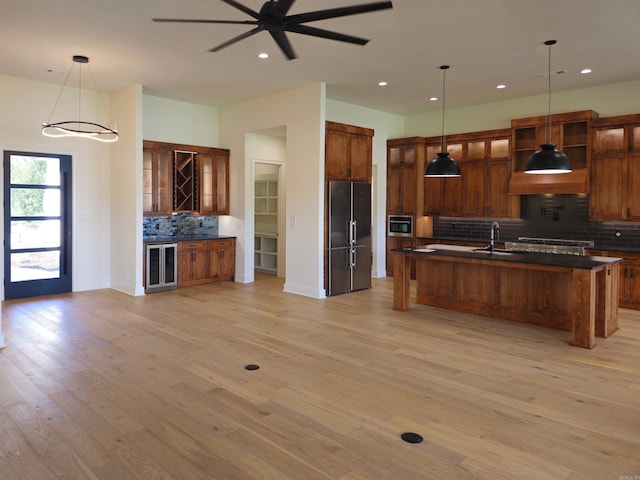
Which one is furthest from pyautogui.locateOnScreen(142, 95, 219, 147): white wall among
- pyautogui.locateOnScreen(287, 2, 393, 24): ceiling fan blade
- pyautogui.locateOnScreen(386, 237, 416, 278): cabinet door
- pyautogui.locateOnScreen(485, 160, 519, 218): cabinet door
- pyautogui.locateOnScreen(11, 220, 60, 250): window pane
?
pyautogui.locateOnScreen(287, 2, 393, 24): ceiling fan blade

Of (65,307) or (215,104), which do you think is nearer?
(65,307)

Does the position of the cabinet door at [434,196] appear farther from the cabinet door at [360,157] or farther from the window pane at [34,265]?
the window pane at [34,265]

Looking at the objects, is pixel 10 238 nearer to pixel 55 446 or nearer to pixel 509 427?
pixel 55 446

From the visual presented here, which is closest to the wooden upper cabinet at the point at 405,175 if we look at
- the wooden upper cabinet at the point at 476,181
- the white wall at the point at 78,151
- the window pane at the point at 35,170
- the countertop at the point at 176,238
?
the wooden upper cabinet at the point at 476,181

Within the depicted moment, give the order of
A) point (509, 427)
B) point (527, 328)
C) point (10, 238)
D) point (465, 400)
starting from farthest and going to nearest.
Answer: point (10, 238)
point (527, 328)
point (465, 400)
point (509, 427)

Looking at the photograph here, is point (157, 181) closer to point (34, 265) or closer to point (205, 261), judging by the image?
point (205, 261)

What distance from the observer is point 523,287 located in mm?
5766

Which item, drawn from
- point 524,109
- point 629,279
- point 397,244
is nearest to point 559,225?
point 629,279

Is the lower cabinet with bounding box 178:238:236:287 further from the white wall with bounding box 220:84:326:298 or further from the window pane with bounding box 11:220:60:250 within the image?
the window pane with bounding box 11:220:60:250

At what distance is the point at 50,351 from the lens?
459 centimetres

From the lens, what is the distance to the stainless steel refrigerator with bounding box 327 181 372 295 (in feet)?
24.5

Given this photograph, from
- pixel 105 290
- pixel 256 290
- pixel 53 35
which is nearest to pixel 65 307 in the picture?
pixel 105 290

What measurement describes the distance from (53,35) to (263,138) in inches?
163

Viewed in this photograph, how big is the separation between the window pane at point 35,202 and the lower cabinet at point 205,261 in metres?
1.98
